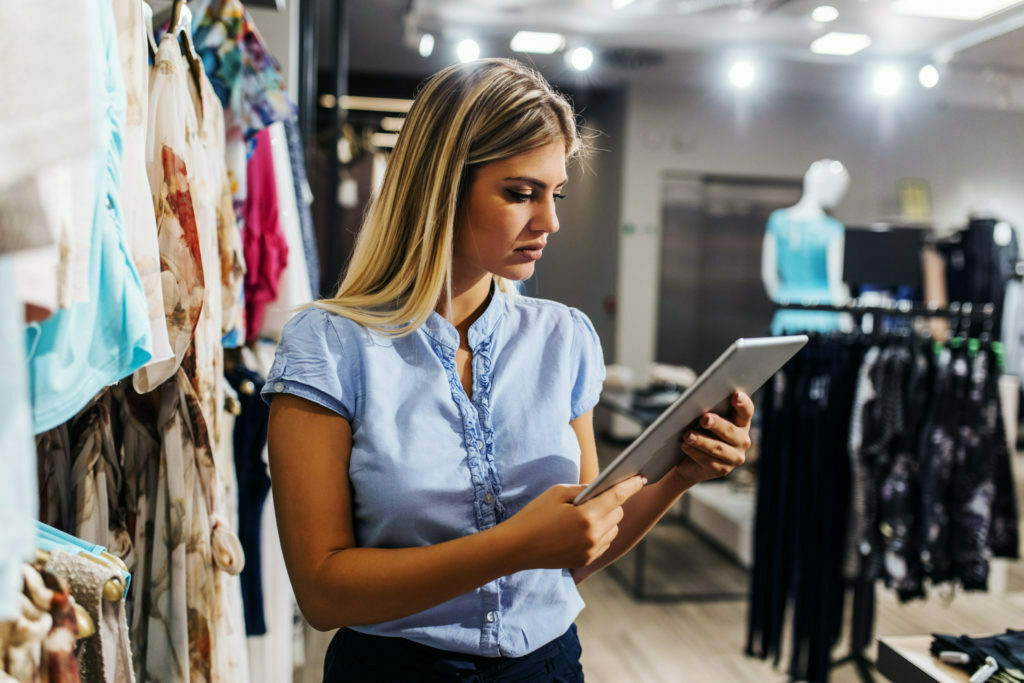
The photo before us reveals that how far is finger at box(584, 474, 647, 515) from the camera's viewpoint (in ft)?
3.03

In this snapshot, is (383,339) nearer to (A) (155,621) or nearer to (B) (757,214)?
(A) (155,621)

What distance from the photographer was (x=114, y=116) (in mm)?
1008

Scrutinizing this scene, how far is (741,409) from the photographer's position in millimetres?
1085

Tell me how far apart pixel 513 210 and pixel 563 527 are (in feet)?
1.40

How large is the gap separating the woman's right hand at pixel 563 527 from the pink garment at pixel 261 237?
1.24 meters

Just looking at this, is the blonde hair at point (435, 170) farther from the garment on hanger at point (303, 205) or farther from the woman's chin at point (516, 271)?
the garment on hanger at point (303, 205)

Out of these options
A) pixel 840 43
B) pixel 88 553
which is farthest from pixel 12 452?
pixel 840 43

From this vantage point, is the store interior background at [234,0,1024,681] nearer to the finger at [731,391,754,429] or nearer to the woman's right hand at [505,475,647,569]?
the finger at [731,391,754,429]

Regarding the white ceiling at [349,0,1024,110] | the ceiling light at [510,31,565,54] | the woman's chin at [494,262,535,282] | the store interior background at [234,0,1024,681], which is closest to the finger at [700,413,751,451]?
the woman's chin at [494,262,535,282]

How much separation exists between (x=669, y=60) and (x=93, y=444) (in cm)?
603

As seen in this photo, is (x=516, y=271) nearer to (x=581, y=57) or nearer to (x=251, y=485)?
(x=251, y=485)

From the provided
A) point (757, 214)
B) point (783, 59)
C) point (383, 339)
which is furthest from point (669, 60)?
point (383, 339)

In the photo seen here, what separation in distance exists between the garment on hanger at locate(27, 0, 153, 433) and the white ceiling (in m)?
4.03

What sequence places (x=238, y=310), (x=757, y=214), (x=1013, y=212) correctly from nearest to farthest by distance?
(x=238, y=310) < (x=757, y=214) < (x=1013, y=212)
